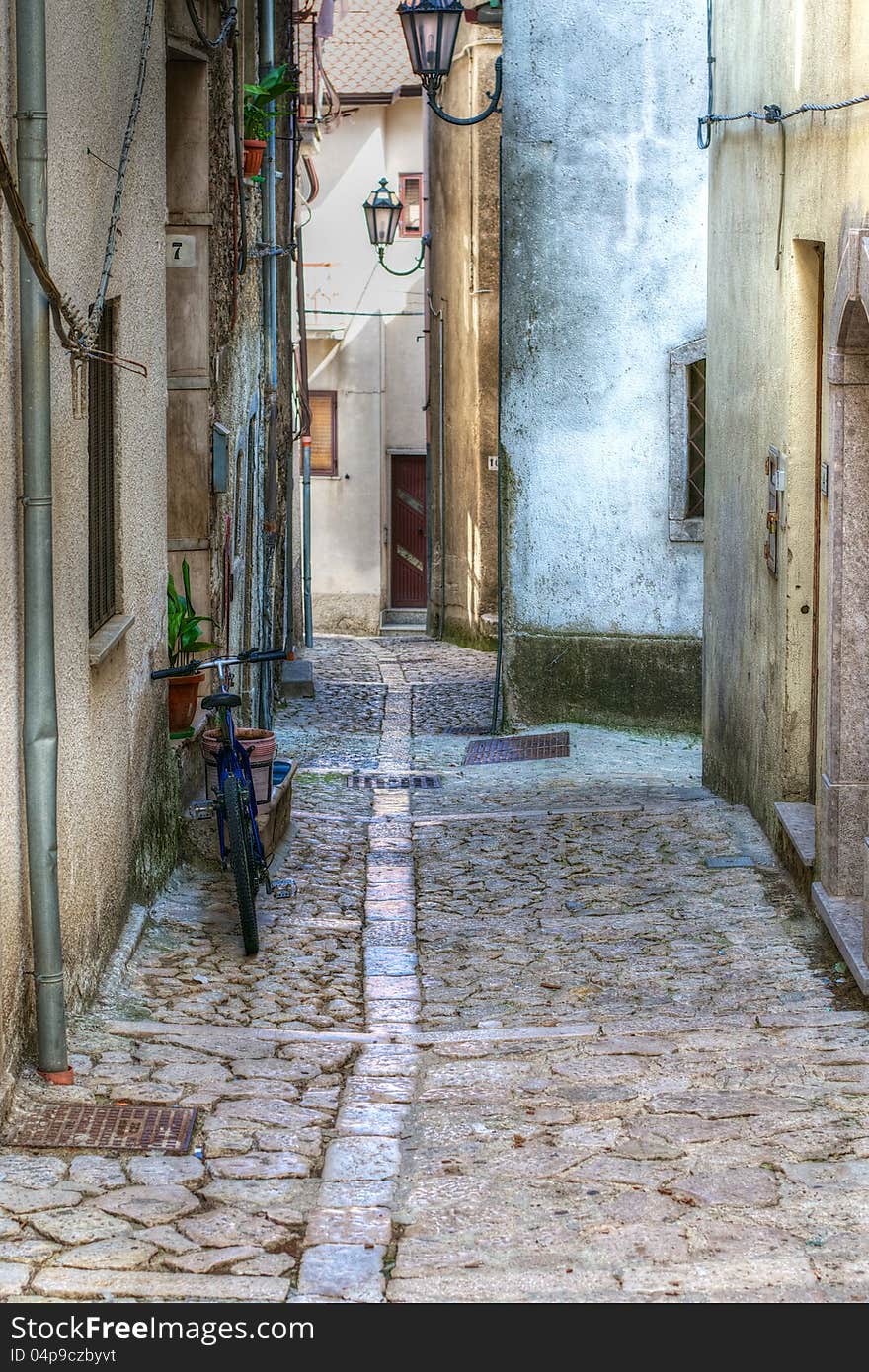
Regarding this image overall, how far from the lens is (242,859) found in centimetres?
747

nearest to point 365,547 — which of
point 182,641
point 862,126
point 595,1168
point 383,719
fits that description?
point 383,719

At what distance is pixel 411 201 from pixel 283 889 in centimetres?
2224

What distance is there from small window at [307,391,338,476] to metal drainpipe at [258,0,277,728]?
13605 millimetres

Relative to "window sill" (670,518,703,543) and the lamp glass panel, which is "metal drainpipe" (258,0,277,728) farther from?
"window sill" (670,518,703,543)

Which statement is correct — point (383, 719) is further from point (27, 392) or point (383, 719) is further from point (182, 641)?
point (27, 392)

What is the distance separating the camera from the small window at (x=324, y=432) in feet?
96.3

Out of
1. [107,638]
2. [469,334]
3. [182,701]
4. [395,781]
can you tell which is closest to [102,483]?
[107,638]

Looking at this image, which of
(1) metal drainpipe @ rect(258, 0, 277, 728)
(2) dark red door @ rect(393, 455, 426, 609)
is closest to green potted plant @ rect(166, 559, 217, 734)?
(1) metal drainpipe @ rect(258, 0, 277, 728)

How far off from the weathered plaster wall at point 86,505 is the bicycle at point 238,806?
32 cm

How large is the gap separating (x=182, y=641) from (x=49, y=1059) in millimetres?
3792

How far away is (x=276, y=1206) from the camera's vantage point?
186 inches

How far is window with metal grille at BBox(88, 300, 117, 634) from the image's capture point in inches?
275

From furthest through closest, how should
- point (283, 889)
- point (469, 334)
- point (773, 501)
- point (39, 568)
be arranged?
point (469, 334) < point (773, 501) < point (283, 889) < point (39, 568)

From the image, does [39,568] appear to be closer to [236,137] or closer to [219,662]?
[219,662]
